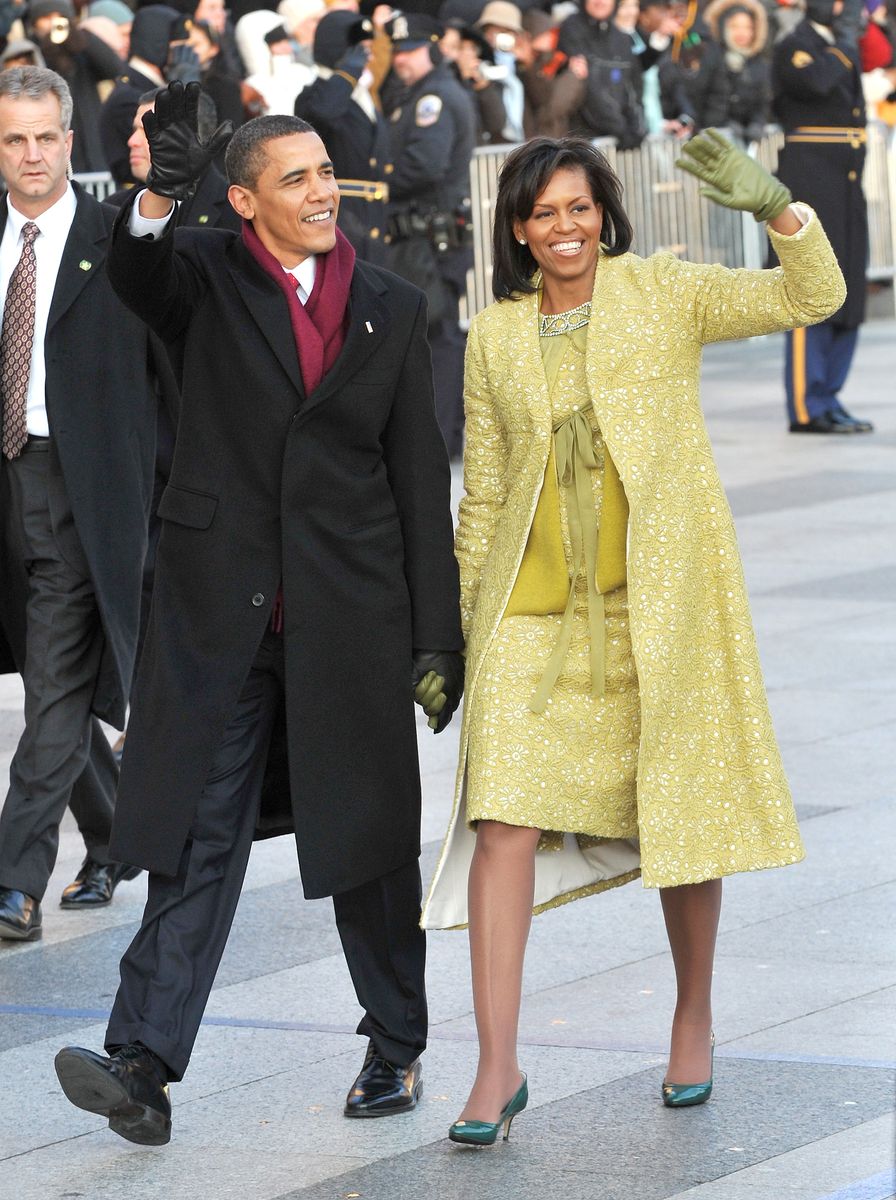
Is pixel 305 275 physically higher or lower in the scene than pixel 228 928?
higher

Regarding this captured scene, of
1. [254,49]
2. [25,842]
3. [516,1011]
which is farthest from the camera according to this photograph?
Answer: [254,49]

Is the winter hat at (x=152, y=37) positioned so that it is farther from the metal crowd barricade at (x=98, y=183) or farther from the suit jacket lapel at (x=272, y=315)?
the suit jacket lapel at (x=272, y=315)

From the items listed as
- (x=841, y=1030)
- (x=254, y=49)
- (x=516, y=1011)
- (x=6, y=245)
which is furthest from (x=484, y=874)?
(x=254, y=49)

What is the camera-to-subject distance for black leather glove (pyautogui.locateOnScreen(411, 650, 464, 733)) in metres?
4.59

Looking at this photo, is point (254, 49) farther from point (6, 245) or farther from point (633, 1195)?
point (633, 1195)

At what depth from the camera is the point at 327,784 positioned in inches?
180

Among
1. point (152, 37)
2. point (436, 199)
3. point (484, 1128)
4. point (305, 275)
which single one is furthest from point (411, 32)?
point (484, 1128)

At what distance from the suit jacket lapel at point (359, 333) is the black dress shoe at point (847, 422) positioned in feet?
35.2

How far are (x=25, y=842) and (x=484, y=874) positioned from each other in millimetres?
1880

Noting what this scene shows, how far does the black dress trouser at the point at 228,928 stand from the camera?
445cm

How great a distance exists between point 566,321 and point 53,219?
6.60 feet

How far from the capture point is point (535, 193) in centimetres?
452

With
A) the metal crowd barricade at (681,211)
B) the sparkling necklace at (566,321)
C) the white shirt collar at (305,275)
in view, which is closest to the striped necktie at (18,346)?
the white shirt collar at (305,275)

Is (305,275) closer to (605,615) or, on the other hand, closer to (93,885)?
(605,615)
